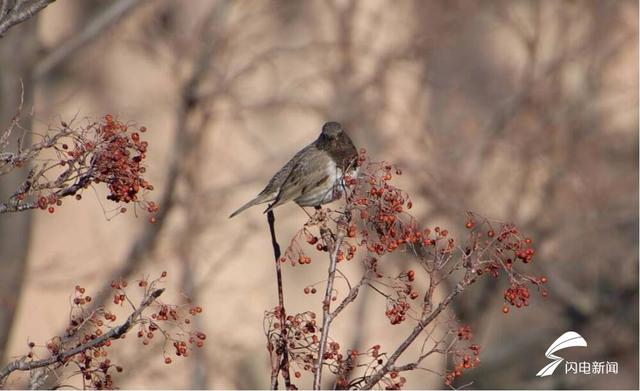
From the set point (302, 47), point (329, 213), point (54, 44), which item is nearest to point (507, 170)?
point (302, 47)

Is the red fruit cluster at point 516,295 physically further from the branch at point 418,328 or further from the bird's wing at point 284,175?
the bird's wing at point 284,175

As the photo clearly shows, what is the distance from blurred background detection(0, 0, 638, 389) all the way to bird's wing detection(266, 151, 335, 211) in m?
4.04

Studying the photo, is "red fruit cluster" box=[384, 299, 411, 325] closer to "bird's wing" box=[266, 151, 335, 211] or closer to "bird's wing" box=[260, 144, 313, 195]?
"bird's wing" box=[266, 151, 335, 211]

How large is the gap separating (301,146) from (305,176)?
4.42m

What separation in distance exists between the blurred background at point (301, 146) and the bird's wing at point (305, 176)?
404 centimetres

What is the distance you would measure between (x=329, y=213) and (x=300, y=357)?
0.51 metres

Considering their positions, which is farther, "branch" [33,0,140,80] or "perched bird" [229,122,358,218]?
"branch" [33,0,140,80]

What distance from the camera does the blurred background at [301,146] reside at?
9781 millimetres

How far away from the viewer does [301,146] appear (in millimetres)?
9977

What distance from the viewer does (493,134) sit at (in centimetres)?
1040

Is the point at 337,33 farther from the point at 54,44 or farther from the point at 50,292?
the point at 50,292

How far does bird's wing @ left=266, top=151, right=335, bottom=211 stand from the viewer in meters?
5.47
